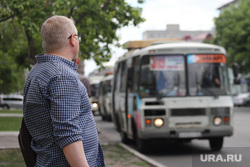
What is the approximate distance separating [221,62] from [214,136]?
1.96 meters

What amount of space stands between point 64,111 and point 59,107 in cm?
4

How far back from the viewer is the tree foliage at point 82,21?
1239cm

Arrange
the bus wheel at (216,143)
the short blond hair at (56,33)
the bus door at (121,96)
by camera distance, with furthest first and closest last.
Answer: the bus door at (121,96)
the bus wheel at (216,143)
the short blond hair at (56,33)

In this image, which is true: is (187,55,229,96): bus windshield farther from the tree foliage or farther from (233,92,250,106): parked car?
(233,92,250,106): parked car

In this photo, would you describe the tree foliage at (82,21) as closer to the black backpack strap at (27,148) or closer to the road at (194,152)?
the road at (194,152)

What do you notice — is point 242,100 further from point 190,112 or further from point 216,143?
point 190,112

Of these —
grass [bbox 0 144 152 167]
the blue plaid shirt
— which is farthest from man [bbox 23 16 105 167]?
grass [bbox 0 144 152 167]

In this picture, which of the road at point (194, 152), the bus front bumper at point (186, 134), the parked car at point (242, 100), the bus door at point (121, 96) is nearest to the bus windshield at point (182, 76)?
the bus front bumper at point (186, 134)

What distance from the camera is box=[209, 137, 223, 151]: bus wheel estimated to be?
1237cm

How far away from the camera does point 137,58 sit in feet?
41.9

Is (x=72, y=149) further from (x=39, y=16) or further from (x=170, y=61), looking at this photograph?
(x=39, y=16)

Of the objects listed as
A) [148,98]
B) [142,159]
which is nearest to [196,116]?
[148,98]

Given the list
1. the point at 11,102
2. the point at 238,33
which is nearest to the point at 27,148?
the point at 238,33

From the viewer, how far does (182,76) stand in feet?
39.5
